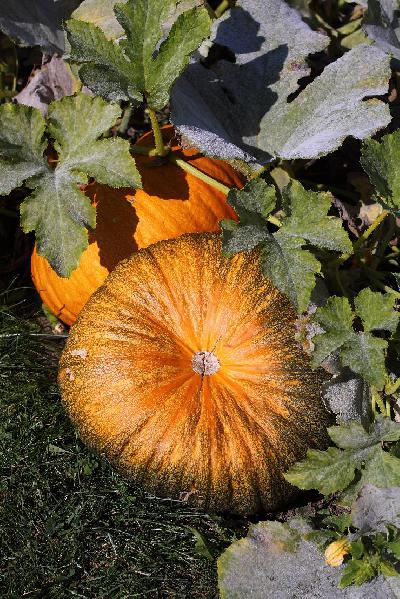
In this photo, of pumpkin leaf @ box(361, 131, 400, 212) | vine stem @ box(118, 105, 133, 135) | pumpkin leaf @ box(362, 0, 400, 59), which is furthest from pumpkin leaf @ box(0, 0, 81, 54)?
pumpkin leaf @ box(361, 131, 400, 212)

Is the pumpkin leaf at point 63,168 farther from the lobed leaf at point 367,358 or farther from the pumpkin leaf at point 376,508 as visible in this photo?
the pumpkin leaf at point 376,508

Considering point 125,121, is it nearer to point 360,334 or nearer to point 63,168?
point 63,168

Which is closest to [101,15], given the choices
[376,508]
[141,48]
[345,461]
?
[141,48]

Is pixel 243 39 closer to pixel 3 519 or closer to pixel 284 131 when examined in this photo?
pixel 284 131

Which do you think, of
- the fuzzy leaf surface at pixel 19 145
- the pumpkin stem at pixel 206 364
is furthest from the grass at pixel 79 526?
the fuzzy leaf surface at pixel 19 145

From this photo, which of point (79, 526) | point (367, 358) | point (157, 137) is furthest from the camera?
point (79, 526)

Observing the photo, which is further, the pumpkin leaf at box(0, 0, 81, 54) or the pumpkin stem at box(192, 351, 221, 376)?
the pumpkin leaf at box(0, 0, 81, 54)

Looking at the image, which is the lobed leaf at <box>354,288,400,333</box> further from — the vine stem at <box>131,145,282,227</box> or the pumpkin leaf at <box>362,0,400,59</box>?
the pumpkin leaf at <box>362,0,400,59</box>
